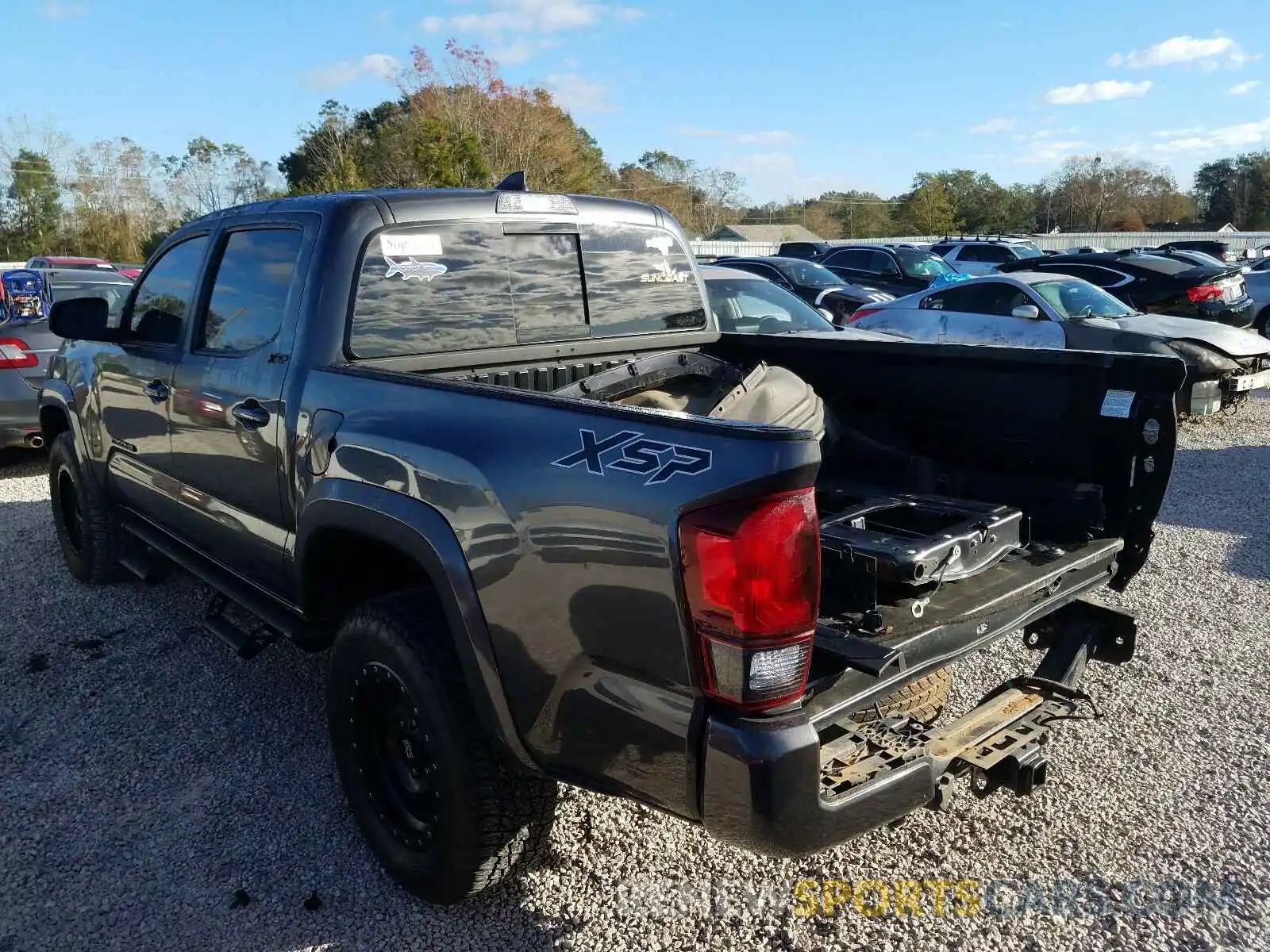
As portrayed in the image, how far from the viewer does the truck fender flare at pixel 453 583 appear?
234 cm

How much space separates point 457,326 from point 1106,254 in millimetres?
14741

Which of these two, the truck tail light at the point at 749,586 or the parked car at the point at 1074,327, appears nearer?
the truck tail light at the point at 749,586

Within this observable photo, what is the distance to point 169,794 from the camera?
335 centimetres

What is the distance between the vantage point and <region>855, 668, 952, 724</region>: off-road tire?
2707 millimetres

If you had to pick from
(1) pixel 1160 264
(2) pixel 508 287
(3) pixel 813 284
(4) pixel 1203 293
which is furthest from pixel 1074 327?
(2) pixel 508 287

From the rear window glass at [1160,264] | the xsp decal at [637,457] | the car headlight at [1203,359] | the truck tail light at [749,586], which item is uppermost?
the xsp decal at [637,457]

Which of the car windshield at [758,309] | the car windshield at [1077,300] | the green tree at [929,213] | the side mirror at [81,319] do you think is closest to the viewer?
the side mirror at [81,319]

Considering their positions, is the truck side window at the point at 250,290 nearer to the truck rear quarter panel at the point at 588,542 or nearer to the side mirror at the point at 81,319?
the side mirror at the point at 81,319

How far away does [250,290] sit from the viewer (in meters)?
3.50

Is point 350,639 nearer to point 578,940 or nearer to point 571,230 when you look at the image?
point 578,940

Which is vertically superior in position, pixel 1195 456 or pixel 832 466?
pixel 832 466

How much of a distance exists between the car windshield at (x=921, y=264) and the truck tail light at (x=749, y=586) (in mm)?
18176

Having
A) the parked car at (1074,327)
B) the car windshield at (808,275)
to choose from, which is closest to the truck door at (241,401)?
the parked car at (1074,327)

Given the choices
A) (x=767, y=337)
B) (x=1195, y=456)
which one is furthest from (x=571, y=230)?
(x=1195, y=456)
